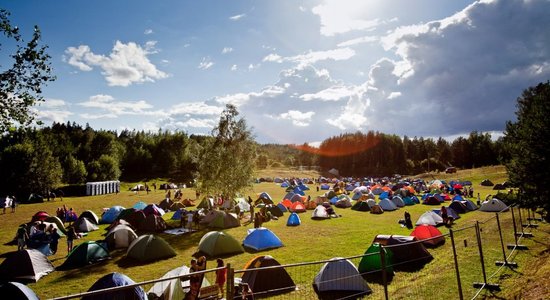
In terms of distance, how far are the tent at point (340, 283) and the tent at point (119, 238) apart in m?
13.8

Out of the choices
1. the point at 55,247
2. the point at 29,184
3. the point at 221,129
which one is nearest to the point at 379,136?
the point at 221,129

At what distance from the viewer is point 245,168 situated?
112 ft

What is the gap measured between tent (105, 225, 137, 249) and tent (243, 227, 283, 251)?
7609 millimetres

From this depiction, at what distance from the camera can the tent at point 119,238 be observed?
20181mm

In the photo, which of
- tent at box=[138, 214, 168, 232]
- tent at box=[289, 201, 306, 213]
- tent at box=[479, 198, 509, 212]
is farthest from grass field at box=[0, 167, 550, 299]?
tent at box=[289, 201, 306, 213]

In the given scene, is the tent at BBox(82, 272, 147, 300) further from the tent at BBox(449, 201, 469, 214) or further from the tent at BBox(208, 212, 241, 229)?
the tent at BBox(449, 201, 469, 214)

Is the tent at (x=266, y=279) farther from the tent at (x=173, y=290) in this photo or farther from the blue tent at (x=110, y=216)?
the blue tent at (x=110, y=216)

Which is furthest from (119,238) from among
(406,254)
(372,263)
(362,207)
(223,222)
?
(362,207)

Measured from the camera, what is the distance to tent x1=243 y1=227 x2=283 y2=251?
63.3ft

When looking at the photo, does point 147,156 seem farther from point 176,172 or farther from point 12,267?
point 12,267

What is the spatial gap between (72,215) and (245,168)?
16518 millimetres

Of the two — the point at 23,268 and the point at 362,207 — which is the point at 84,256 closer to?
the point at 23,268

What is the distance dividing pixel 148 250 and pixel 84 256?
10.5 feet

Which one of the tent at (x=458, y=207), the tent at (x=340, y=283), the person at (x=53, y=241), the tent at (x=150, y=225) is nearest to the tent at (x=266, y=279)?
the tent at (x=340, y=283)
